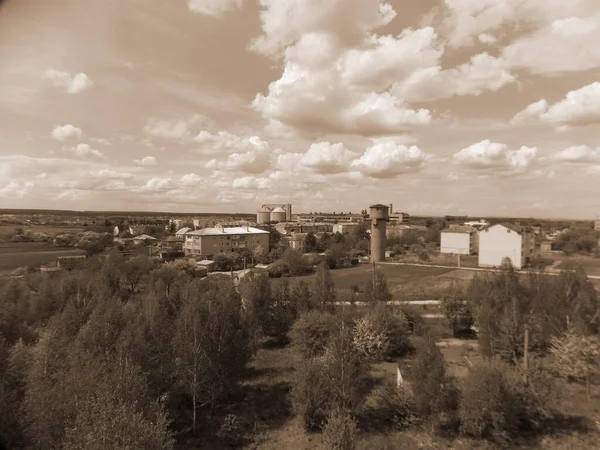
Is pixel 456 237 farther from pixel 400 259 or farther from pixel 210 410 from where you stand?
pixel 210 410

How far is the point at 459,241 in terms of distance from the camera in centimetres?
6284

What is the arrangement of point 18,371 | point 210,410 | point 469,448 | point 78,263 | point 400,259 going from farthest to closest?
point 400,259 < point 78,263 < point 210,410 < point 18,371 < point 469,448

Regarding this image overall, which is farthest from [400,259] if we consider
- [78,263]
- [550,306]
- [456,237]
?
[78,263]

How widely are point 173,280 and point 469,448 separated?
26.5 metres

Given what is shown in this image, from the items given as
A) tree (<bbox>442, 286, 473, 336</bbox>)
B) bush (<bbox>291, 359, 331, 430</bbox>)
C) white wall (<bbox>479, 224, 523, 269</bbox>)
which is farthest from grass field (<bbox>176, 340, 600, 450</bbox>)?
white wall (<bbox>479, 224, 523, 269</bbox>)

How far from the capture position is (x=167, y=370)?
13.9 m

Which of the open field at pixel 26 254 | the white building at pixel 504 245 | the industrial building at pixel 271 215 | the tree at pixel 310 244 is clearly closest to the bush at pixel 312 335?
the open field at pixel 26 254

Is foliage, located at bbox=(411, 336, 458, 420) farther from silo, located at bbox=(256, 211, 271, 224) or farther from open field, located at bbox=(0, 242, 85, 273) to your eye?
silo, located at bbox=(256, 211, 271, 224)

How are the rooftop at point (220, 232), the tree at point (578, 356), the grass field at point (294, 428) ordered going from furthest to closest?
the rooftop at point (220, 232) < the tree at point (578, 356) < the grass field at point (294, 428)

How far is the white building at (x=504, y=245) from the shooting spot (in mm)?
47625

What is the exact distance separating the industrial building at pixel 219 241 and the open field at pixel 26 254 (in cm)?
1551

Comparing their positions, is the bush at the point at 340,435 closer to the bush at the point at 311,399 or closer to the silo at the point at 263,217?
the bush at the point at 311,399

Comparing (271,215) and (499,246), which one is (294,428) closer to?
(499,246)

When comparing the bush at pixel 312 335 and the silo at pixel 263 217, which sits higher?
the silo at pixel 263 217
